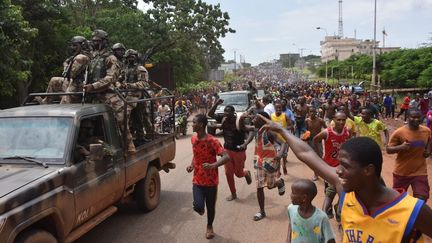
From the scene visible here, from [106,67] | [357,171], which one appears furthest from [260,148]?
[357,171]

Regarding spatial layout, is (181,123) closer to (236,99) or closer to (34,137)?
(236,99)

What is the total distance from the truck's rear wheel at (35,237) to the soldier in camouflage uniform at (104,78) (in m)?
2.13

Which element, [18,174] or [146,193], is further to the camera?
[146,193]

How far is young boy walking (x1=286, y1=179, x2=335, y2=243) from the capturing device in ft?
11.5

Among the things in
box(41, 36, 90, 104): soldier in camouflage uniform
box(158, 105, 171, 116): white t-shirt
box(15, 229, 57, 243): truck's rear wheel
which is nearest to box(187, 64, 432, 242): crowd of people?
box(15, 229, 57, 243): truck's rear wheel

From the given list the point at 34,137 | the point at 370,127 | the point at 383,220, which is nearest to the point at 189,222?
the point at 34,137

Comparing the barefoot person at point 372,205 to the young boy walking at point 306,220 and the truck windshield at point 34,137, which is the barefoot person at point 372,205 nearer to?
the young boy walking at point 306,220

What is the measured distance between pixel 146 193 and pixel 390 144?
11.9 ft

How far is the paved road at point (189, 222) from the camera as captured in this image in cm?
→ 584

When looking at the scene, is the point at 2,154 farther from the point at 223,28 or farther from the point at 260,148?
the point at 223,28

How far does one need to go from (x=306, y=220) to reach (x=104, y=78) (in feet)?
13.3

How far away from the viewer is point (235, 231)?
237 inches

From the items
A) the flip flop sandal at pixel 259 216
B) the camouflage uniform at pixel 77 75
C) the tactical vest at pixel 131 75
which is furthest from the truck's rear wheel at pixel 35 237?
the tactical vest at pixel 131 75

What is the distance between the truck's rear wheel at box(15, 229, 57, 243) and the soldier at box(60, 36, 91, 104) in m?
2.89
